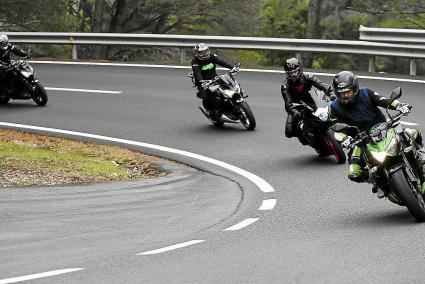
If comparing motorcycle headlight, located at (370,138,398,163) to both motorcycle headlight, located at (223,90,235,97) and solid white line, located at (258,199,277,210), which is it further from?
motorcycle headlight, located at (223,90,235,97)

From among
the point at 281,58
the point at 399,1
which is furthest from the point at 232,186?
the point at 399,1

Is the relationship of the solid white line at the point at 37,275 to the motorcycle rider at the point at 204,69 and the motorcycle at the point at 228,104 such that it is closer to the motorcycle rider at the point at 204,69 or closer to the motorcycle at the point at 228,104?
the motorcycle at the point at 228,104

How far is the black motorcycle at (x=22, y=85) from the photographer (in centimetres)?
2250

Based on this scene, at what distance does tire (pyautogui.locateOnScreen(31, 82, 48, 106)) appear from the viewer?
22.6 meters

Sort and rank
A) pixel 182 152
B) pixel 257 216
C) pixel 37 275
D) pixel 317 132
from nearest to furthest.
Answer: pixel 37 275 < pixel 257 216 < pixel 317 132 < pixel 182 152

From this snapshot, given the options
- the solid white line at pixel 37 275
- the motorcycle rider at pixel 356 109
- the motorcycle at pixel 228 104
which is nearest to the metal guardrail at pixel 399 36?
the motorcycle at pixel 228 104

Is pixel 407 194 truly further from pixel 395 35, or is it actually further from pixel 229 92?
pixel 395 35

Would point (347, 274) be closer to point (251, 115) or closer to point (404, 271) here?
point (404, 271)

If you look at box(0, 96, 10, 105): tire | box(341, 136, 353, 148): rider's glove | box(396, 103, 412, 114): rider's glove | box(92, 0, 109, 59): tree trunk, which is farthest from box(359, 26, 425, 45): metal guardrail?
box(92, 0, 109, 59): tree trunk

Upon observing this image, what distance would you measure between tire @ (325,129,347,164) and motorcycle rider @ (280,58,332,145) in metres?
0.67

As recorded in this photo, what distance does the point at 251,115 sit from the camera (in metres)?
19.3

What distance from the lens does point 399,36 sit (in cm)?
2500

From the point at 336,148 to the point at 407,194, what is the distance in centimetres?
485

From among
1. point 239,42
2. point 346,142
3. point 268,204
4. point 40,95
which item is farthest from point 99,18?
point 346,142
